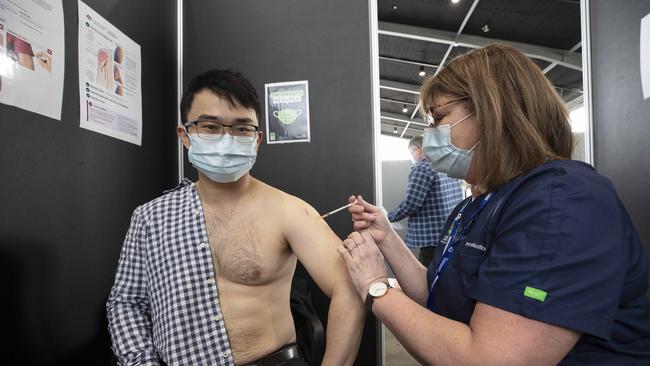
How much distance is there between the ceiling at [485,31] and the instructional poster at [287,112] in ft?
8.41

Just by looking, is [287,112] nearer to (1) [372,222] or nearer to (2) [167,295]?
(1) [372,222]

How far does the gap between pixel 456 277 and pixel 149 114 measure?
1.59 metres

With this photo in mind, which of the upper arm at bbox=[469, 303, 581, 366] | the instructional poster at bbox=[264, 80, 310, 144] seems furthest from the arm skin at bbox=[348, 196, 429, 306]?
the instructional poster at bbox=[264, 80, 310, 144]

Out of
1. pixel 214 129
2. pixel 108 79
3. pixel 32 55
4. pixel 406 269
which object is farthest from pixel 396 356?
pixel 32 55

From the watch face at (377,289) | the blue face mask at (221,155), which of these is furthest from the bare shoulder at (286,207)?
the watch face at (377,289)

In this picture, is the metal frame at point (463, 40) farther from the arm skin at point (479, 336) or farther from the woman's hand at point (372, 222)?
the arm skin at point (479, 336)

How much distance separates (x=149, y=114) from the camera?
6.00ft

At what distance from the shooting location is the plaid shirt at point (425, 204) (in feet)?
9.59

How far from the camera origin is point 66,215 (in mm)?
1300

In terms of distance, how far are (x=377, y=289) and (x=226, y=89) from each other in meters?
0.91

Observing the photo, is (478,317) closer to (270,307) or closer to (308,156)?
(270,307)

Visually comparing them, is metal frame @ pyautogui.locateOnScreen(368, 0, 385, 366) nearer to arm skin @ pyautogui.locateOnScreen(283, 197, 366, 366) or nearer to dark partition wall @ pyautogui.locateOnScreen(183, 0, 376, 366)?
dark partition wall @ pyautogui.locateOnScreen(183, 0, 376, 366)

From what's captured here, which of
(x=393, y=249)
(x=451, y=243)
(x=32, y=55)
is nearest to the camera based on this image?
(x=451, y=243)

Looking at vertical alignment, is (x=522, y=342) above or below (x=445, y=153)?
below
